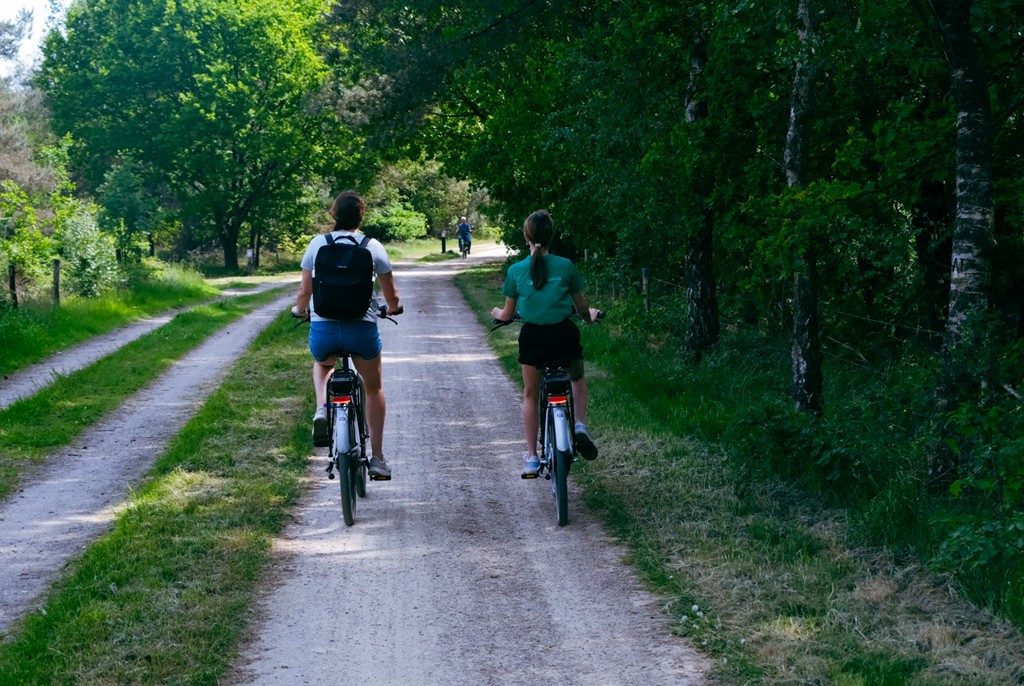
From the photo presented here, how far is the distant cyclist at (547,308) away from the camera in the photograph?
24.6 feet

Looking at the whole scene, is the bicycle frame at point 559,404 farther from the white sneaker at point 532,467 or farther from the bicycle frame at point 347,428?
the bicycle frame at point 347,428

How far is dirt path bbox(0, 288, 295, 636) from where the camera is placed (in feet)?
21.5

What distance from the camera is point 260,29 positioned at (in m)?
44.6

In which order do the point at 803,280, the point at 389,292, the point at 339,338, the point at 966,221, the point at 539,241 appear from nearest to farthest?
the point at 966,221
the point at 339,338
the point at 539,241
the point at 389,292
the point at 803,280

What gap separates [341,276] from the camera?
7.16m

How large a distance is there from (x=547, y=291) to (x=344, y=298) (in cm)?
139

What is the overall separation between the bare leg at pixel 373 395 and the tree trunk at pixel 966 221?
148 inches

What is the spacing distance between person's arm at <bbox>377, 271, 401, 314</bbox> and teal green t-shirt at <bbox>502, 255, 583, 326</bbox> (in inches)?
32.5

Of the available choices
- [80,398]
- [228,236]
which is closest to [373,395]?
[80,398]

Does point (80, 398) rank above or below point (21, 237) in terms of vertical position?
below

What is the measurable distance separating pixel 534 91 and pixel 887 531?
58.6ft

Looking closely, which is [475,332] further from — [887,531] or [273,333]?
[887,531]

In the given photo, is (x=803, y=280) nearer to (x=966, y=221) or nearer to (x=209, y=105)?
Answer: (x=966, y=221)

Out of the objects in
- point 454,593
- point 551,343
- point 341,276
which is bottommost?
point 454,593
